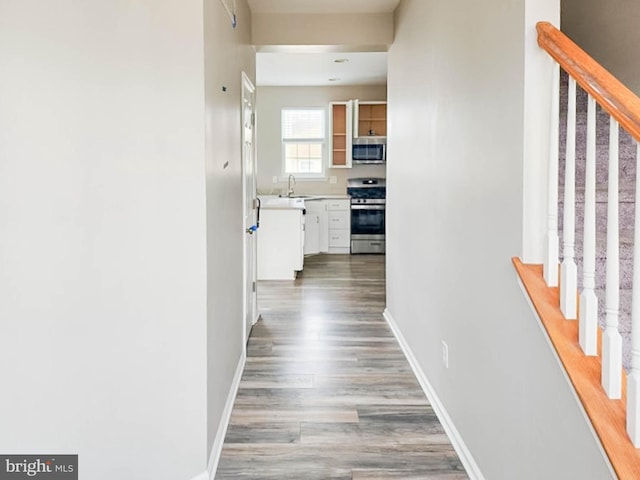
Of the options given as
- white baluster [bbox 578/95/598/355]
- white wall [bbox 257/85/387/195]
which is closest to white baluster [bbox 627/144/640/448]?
white baluster [bbox 578/95/598/355]

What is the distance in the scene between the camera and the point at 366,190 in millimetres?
8352

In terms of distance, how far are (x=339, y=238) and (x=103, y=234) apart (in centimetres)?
647

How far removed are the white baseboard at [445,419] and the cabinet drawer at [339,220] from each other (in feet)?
14.7

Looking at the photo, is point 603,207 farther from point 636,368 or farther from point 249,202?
point 249,202

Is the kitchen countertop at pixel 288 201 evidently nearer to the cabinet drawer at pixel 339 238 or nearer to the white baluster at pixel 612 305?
the cabinet drawer at pixel 339 238

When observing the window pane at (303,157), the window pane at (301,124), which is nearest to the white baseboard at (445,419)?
the window pane at (303,157)

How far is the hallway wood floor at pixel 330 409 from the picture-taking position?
87.0 inches

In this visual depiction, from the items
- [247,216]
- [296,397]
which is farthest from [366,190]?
[296,397]

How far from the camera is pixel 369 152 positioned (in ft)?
27.0

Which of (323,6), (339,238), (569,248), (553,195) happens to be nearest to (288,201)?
(339,238)

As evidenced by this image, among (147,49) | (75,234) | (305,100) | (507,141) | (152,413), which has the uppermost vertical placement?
(305,100)

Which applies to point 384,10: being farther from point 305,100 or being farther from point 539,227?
point 305,100

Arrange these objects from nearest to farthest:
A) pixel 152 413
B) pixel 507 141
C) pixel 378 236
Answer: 1. pixel 507 141
2. pixel 152 413
3. pixel 378 236

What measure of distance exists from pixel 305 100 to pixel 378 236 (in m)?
2.62
